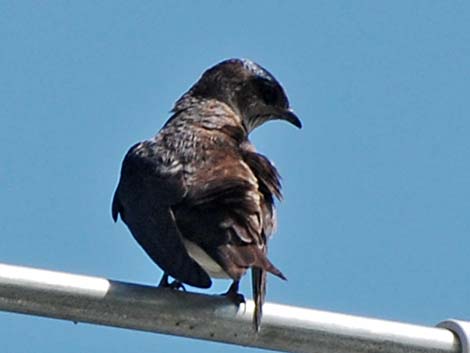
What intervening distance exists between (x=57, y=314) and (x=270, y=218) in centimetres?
189

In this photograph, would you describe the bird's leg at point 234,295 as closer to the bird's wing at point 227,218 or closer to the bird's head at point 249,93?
the bird's wing at point 227,218

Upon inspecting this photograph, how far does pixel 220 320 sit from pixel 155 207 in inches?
60.7

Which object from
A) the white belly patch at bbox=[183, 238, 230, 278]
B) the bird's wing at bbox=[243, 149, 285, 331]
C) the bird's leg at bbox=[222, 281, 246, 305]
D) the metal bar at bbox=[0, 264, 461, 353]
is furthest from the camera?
the white belly patch at bbox=[183, 238, 230, 278]

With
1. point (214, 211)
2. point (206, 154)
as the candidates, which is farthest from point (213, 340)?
point (206, 154)

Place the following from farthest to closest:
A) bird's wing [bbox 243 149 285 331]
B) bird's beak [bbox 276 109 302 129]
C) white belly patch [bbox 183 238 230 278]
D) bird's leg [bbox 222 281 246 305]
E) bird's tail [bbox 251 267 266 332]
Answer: bird's beak [bbox 276 109 302 129] < white belly patch [bbox 183 238 230 278] < bird's wing [bbox 243 149 285 331] < bird's leg [bbox 222 281 246 305] < bird's tail [bbox 251 267 266 332]

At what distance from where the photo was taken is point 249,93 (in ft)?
25.1

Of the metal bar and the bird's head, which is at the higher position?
the bird's head

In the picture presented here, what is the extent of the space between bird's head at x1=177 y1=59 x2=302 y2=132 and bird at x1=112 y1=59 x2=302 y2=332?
77 centimetres

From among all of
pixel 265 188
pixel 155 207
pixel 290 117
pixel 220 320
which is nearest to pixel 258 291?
pixel 220 320

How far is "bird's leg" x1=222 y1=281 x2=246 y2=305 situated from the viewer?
383cm

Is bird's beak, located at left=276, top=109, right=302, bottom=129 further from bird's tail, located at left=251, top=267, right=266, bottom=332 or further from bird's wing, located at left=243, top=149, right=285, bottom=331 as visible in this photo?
bird's tail, located at left=251, top=267, right=266, bottom=332

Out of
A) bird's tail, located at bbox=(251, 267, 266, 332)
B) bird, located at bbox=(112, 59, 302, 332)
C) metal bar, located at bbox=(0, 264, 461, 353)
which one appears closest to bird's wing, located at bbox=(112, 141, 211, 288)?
bird, located at bbox=(112, 59, 302, 332)

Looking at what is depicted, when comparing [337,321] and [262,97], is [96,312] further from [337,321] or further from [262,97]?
[262,97]

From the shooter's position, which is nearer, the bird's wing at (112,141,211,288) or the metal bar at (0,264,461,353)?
the metal bar at (0,264,461,353)
